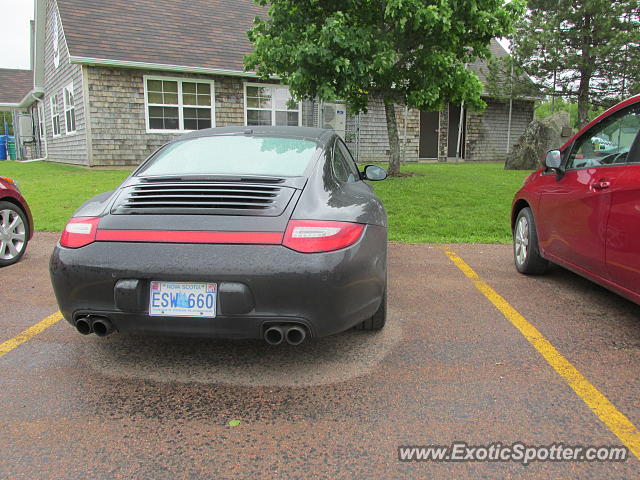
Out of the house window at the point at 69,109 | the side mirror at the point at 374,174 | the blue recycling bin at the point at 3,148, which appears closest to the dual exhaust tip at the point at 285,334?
the side mirror at the point at 374,174

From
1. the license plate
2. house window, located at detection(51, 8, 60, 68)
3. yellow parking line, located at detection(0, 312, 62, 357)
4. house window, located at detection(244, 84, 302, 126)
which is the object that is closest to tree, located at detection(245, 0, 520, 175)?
house window, located at detection(244, 84, 302, 126)

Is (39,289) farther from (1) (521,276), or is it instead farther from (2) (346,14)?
(2) (346,14)

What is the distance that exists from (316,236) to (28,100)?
92.9 feet

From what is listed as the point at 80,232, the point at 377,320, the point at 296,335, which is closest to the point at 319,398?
the point at 296,335

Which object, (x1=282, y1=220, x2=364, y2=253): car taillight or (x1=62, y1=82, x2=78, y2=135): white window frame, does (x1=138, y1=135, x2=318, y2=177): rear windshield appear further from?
(x1=62, y1=82, x2=78, y2=135): white window frame

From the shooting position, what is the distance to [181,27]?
17812mm

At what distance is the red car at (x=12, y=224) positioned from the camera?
525cm

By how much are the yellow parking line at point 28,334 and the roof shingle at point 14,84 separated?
3145 centimetres

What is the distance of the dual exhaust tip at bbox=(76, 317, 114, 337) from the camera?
269 centimetres

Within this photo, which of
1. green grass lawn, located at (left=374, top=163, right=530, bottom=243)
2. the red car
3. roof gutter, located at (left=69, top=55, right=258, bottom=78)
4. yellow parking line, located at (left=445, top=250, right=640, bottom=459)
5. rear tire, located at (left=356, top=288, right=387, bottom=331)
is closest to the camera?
yellow parking line, located at (left=445, top=250, right=640, bottom=459)

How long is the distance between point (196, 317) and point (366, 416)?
980mm

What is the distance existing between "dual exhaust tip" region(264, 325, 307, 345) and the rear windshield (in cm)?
100

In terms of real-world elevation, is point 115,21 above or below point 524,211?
above

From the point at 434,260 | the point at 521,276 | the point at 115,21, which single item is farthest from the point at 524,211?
the point at 115,21
